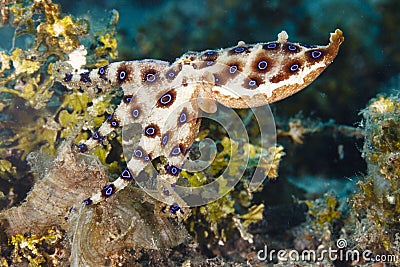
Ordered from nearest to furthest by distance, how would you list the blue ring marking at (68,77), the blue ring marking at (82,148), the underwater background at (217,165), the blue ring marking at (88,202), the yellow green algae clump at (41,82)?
the blue ring marking at (88,202), the underwater background at (217,165), the blue ring marking at (82,148), the blue ring marking at (68,77), the yellow green algae clump at (41,82)

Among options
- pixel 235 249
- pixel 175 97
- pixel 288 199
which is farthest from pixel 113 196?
pixel 288 199

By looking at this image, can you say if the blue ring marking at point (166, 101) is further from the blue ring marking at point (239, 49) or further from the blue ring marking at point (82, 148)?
the blue ring marking at point (82, 148)

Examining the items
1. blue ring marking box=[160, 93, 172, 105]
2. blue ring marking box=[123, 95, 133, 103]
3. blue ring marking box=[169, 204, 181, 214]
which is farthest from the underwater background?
blue ring marking box=[160, 93, 172, 105]

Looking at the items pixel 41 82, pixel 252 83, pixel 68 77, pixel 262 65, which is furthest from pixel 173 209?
pixel 41 82

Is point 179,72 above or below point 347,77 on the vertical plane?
below

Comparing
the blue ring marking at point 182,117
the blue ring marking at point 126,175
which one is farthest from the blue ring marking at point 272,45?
the blue ring marking at point 126,175

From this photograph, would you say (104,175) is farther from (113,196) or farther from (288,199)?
(288,199)

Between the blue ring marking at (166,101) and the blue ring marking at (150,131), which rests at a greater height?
the blue ring marking at (166,101)

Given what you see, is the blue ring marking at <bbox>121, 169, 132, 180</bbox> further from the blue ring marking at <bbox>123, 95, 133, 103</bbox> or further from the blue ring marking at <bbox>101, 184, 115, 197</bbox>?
the blue ring marking at <bbox>123, 95, 133, 103</bbox>
